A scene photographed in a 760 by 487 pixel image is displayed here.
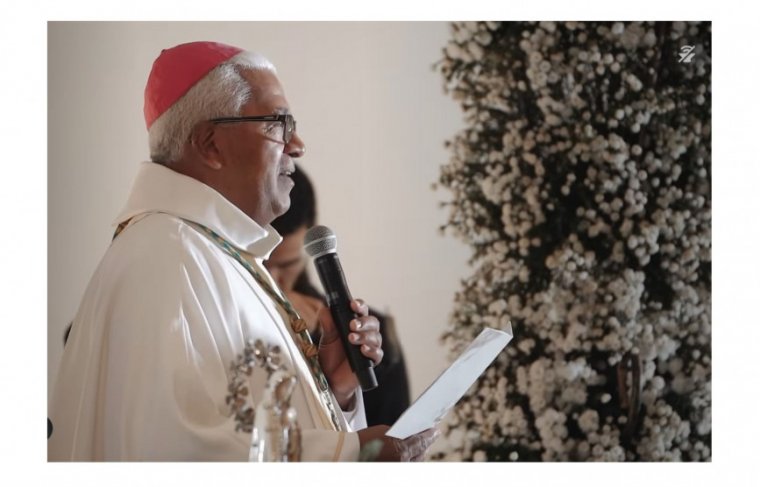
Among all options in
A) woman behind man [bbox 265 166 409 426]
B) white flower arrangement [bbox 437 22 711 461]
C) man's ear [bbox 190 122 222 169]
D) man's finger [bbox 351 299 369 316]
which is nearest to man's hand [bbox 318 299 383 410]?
man's finger [bbox 351 299 369 316]

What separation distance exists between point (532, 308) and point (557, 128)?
24.3 inches

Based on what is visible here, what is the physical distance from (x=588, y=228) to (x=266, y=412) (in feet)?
4.82

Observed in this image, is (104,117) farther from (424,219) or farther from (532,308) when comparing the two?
(532,308)

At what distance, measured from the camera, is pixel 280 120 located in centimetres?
311

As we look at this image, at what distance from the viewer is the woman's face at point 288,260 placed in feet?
10.9

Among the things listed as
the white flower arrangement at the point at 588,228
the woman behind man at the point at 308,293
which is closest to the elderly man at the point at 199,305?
the woman behind man at the point at 308,293

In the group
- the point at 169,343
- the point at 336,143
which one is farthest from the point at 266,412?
the point at 336,143

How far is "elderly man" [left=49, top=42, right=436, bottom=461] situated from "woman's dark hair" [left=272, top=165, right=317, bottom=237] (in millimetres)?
137

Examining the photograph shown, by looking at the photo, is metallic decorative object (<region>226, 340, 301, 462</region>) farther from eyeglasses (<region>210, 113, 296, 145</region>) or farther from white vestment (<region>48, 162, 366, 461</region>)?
eyeglasses (<region>210, 113, 296, 145</region>)

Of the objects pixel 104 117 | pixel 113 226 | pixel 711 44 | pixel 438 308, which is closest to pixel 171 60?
pixel 104 117

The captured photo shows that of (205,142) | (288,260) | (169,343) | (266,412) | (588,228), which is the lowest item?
(266,412)

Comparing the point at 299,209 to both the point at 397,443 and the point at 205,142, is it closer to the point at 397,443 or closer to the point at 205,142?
the point at 205,142

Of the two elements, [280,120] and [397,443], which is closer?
[397,443]

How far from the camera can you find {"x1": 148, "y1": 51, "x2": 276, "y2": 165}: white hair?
3.02m
